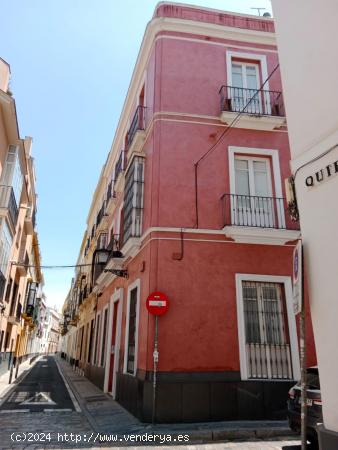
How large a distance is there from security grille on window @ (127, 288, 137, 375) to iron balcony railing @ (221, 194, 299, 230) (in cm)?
353

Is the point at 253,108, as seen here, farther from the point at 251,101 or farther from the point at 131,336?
the point at 131,336

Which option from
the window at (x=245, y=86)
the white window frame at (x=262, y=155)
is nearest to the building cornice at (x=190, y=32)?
the window at (x=245, y=86)

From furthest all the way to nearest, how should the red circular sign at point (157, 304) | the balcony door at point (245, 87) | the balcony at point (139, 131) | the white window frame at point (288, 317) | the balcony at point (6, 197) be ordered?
the balcony at point (6, 197), the balcony at point (139, 131), the balcony door at point (245, 87), the white window frame at point (288, 317), the red circular sign at point (157, 304)

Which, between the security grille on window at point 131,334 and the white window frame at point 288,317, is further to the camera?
the security grille on window at point 131,334

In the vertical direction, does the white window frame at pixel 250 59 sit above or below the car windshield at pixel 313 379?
above

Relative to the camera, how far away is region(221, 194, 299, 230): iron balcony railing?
9117 mm

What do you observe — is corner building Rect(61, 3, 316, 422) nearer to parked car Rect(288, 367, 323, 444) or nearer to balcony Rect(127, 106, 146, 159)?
balcony Rect(127, 106, 146, 159)

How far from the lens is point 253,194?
9.59m

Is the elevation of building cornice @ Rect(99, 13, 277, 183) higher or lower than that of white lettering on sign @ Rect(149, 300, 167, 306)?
higher

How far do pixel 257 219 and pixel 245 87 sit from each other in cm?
451

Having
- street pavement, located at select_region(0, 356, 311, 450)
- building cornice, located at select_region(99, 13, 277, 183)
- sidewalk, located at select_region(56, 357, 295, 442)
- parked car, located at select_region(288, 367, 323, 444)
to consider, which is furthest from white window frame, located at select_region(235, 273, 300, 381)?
building cornice, located at select_region(99, 13, 277, 183)

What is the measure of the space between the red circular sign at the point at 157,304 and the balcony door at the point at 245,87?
5.87 metres

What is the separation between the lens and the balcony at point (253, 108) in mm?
9914

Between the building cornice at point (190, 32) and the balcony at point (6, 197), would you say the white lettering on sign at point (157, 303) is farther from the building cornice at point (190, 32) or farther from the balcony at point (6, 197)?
the balcony at point (6, 197)
